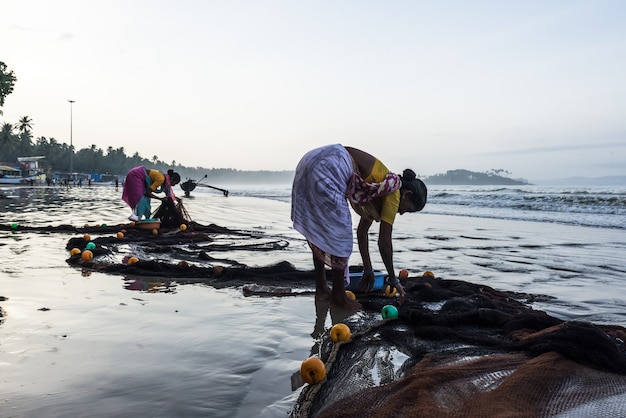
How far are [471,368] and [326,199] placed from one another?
6.64 feet

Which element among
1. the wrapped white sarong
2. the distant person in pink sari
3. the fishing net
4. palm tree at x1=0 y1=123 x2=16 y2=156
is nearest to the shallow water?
the fishing net

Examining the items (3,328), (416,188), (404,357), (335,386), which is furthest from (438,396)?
(3,328)

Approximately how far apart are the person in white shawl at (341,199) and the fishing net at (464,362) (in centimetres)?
51

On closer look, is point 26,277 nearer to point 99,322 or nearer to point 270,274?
point 99,322

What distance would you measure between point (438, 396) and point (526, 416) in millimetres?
406

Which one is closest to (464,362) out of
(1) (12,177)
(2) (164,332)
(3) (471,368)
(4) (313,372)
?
(3) (471,368)

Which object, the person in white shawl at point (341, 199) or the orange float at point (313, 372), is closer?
the orange float at point (313, 372)

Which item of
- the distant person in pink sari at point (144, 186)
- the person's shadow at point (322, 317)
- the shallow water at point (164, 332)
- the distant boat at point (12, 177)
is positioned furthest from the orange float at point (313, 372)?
the distant boat at point (12, 177)

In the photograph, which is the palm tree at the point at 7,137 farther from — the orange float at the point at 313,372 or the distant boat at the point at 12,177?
the orange float at the point at 313,372

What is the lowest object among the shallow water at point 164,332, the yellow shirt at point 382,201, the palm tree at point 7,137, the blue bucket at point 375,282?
the shallow water at point 164,332

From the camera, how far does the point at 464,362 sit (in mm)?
2783

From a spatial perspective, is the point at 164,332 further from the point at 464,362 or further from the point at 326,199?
the point at 464,362

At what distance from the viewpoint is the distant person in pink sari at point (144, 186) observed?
10.2 metres

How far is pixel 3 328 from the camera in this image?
3.39m
